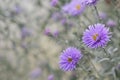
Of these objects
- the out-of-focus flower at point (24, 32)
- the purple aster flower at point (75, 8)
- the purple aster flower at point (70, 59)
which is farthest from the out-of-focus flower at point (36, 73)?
the purple aster flower at point (70, 59)

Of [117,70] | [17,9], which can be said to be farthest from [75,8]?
[17,9]

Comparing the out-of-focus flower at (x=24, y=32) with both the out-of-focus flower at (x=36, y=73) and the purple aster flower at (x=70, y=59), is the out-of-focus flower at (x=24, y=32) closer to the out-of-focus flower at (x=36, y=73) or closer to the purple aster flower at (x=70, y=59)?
the out-of-focus flower at (x=36, y=73)

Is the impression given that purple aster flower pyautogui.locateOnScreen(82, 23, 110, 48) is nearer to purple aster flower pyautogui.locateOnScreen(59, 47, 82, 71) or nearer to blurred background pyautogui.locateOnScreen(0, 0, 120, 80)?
purple aster flower pyautogui.locateOnScreen(59, 47, 82, 71)

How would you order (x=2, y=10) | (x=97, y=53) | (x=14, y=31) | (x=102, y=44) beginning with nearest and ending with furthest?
(x=102, y=44)
(x=97, y=53)
(x=2, y=10)
(x=14, y=31)

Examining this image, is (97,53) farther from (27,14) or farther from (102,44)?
(27,14)

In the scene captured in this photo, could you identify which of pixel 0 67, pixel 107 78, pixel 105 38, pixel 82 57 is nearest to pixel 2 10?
pixel 0 67

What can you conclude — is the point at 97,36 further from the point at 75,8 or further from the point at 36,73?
the point at 36,73
